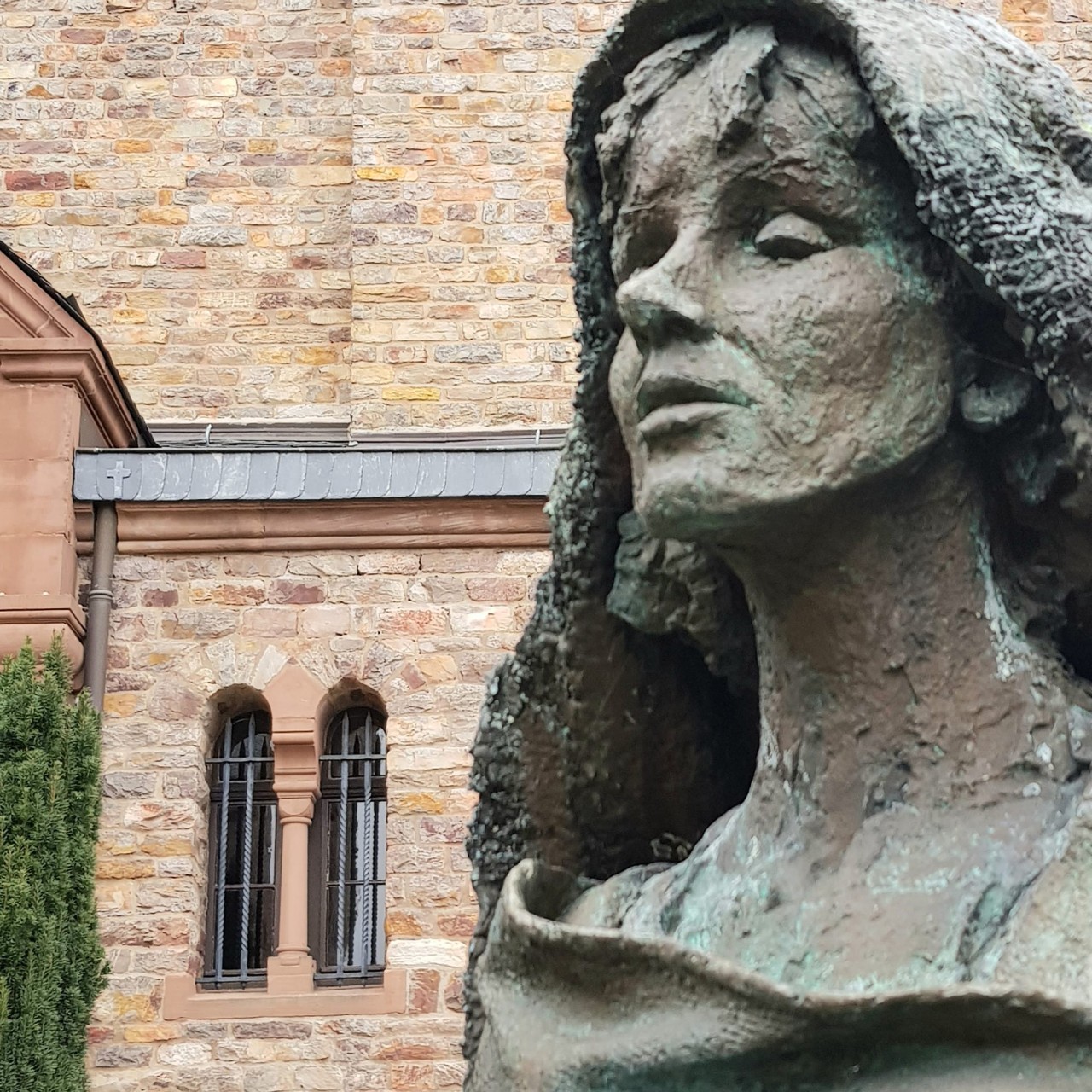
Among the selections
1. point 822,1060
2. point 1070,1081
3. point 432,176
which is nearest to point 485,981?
point 822,1060

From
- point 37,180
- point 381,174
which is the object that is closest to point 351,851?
point 381,174

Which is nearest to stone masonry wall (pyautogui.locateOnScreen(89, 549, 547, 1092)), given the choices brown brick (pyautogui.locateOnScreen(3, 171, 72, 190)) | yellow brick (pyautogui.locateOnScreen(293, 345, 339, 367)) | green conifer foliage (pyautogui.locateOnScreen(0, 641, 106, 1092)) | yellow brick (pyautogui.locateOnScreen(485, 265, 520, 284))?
green conifer foliage (pyautogui.locateOnScreen(0, 641, 106, 1092))

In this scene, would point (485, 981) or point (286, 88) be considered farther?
point (286, 88)

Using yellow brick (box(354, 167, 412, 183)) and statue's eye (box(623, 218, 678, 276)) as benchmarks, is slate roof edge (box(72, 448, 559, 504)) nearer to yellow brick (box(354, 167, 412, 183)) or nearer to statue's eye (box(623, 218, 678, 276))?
A: yellow brick (box(354, 167, 412, 183))

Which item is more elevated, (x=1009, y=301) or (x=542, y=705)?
(x=1009, y=301)

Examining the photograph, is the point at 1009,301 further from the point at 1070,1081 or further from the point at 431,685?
the point at 431,685

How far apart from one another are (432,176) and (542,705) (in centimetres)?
1129

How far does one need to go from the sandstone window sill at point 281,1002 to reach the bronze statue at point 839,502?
26.0 feet

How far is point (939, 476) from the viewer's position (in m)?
1.95

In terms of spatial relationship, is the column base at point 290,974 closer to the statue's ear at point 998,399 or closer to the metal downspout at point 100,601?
the metal downspout at point 100,601

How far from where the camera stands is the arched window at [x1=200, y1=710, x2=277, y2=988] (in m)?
10.5

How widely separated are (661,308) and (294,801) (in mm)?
8523

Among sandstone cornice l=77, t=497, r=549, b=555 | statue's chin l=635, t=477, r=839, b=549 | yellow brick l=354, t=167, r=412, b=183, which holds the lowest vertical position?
statue's chin l=635, t=477, r=839, b=549

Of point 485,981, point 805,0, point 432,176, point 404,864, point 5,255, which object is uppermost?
point 432,176
